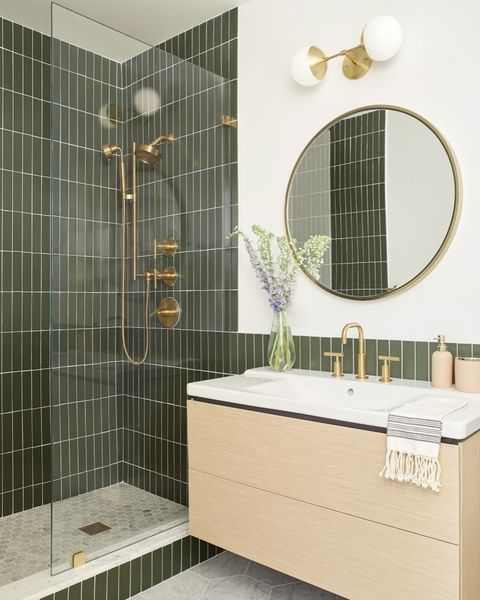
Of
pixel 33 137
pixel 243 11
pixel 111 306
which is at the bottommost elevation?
pixel 111 306

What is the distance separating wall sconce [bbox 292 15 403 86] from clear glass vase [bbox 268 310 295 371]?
1034mm

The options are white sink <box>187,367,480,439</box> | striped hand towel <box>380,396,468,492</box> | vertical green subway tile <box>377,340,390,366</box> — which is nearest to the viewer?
striped hand towel <box>380,396,468,492</box>

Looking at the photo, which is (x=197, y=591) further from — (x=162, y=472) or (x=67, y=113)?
(x=67, y=113)

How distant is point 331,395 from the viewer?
2123mm

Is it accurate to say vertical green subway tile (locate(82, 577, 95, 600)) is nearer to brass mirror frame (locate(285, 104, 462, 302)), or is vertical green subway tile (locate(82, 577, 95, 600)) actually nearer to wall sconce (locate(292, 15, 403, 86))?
brass mirror frame (locate(285, 104, 462, 302))

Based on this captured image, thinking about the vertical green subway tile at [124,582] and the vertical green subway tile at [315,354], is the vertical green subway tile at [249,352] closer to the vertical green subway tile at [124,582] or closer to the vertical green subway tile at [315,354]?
Answer: the vertical green subway tile at [315,354]

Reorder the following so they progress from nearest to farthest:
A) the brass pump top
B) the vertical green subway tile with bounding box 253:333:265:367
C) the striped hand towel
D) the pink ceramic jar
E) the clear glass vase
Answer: the striped hand towel, the pink ceramic jar, the brass pump top, the clear glass vase, the vertical green subway tile with bounding box 253:333:265:367

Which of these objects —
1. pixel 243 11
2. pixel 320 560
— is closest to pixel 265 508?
pixel 320 560

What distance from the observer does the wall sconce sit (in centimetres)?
201

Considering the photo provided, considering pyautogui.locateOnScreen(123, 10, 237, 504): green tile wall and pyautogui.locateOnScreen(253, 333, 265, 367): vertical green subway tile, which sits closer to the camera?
pyautogui.locateOnScreen(123, 10, 237, 504): green tile wall

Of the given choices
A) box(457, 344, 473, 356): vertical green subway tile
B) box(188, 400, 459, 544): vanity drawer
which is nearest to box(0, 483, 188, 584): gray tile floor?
box(188, 400, 459, 544): vanity drawer

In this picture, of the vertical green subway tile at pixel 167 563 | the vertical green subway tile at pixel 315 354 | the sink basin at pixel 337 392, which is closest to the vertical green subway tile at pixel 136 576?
the vertical green subway tile at pixel 167 563

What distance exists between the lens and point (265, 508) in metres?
1.88

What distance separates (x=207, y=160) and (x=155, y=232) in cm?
50
